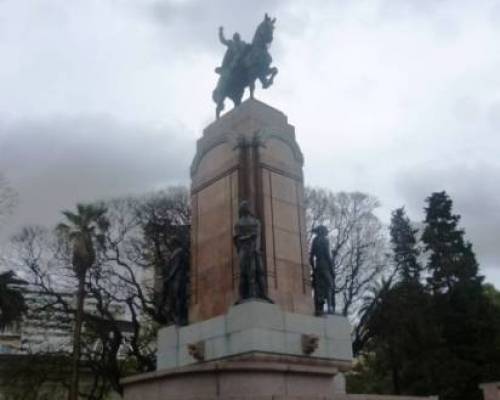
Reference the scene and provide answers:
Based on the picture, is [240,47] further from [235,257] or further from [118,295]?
[118,295]

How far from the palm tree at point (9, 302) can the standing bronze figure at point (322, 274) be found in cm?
1079

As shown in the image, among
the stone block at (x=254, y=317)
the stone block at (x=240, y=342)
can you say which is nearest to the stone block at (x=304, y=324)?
the stone block at (x=254, y=317)

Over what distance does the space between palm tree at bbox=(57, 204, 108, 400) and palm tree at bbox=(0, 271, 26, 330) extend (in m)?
4.31

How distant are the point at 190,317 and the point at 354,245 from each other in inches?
710

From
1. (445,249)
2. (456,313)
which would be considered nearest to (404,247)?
(445,249)

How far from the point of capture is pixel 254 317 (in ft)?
39.0

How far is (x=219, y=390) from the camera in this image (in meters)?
10.2

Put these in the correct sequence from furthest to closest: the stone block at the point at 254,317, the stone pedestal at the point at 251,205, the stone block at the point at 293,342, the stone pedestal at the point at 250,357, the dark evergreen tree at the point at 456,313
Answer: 1. the dark evergreen tree at the point at 456,313
2. the stone pedestal at the point at 251,205
3. the stone block at the point at 293,342
4. the stone block at the point at 254,317
5. the stone pedestal at the point at 250,357

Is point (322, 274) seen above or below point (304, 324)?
above

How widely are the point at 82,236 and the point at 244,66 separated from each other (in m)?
14.2

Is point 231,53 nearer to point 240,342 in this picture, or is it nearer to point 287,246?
point 287,246

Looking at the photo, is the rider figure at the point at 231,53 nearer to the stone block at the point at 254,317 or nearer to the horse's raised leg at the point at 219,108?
the horse's raised leg at the point at 219,108

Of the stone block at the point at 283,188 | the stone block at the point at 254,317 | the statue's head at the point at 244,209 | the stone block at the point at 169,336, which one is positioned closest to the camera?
the stone block at the point at 254,317

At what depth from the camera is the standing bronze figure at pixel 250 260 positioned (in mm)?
12305
